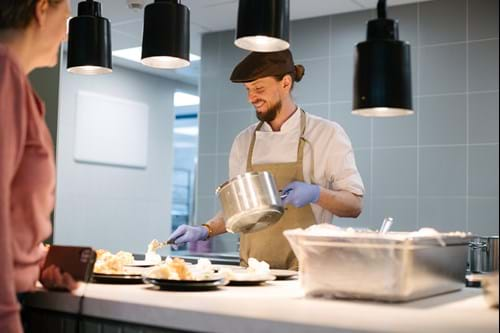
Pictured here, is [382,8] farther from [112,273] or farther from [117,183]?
[117,183]

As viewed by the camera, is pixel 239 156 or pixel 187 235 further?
pixel 239 156

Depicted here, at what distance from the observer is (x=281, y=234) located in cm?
262

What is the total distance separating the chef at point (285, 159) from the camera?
102 inches

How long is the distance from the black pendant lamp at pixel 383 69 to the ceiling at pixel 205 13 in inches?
96.5

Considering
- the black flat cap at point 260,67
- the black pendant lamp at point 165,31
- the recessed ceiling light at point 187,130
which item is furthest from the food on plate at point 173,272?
the recessed ceiling light at point 187,130

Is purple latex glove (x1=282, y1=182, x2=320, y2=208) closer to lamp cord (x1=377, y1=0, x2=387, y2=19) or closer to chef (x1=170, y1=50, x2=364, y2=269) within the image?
chef (x1=170, y1=50, x2=364, y2=269)

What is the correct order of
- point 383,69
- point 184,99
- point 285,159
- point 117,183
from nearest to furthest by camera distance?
point 383,69, point 285,159, point 117,183, point 184,99

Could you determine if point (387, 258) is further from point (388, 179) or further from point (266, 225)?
point (388, 179)

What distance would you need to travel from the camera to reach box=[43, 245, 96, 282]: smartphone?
5.29 feet

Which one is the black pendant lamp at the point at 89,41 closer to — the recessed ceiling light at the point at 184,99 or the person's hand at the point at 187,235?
the person's hand at the point at 187,235

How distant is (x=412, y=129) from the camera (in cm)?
398

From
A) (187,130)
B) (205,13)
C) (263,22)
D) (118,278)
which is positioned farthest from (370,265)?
(187,130)

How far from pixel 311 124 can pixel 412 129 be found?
1.39 meters

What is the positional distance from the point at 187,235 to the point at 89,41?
81 cm
